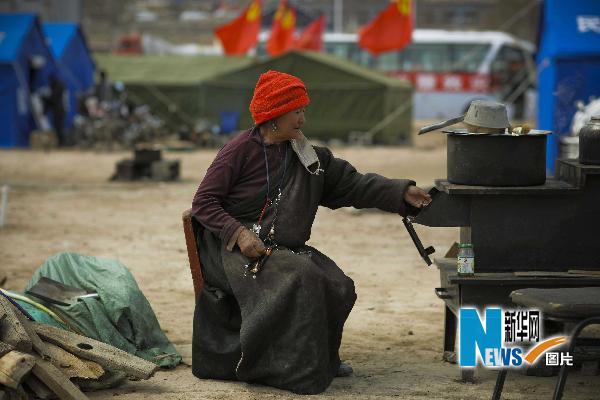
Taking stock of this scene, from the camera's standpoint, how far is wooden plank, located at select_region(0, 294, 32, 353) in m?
4.93

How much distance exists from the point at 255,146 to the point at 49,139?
18.9 metres

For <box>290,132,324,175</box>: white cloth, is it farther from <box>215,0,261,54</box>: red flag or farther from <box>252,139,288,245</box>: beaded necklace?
<box>215,0,261,54</box>: red flag

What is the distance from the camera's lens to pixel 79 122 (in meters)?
25.1

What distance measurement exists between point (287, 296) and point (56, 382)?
3.74ft

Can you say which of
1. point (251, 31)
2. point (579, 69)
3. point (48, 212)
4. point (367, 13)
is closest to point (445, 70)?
point (251, 31)

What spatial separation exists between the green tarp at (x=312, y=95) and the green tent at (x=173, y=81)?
Answer: 23 millimetres

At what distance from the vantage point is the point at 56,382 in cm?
485

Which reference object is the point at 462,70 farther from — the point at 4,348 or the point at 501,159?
the point at 4,348

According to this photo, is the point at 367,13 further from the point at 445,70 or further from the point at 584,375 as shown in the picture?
the point at 584,375

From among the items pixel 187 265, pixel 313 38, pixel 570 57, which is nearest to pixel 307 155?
pixel 187 265

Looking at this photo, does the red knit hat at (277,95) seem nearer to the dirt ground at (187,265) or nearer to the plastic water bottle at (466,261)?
the plastic water bottle at (466,261)

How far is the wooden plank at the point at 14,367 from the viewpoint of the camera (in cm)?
465
